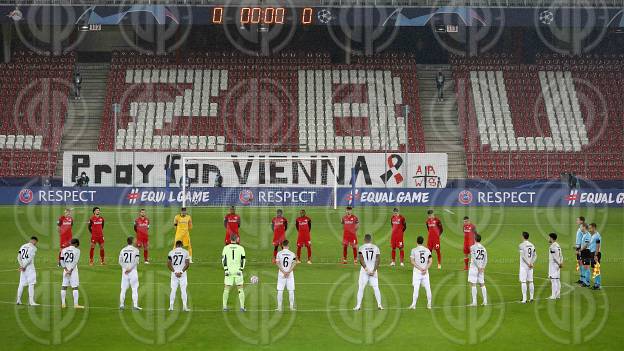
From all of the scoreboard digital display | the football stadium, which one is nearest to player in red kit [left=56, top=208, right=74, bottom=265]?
the football stadium

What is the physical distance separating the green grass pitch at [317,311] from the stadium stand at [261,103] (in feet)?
67.3

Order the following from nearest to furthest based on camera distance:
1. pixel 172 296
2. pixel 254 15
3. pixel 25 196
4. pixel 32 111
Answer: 1. pixel 172 296
2. pixel 25 196
3. pixel 254 15
4. pixel 32 111

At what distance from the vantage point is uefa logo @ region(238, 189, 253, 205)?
1977 inches

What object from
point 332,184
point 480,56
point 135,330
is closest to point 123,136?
point 332,184

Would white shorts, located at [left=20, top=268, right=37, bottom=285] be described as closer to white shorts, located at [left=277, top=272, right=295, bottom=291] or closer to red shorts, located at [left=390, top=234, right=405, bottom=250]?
white shorts, located at [left=277, top=272, right=295, bottom=291]

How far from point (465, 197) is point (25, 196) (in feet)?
79.8

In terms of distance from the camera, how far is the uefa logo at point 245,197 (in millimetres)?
50219

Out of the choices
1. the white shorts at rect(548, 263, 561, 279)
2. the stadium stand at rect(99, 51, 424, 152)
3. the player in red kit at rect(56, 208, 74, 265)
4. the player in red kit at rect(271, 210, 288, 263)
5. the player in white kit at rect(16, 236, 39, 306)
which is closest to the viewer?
the player in white kit at rect(16, 236, 39, 306)

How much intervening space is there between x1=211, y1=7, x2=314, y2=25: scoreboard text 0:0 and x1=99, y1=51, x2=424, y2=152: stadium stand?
6228 mm

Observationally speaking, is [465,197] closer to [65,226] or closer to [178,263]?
[65,226]

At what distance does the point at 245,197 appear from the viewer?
50406mm

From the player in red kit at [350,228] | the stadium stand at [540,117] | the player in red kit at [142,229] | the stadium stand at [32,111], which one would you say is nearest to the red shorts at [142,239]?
the player in red kit at [142,229]

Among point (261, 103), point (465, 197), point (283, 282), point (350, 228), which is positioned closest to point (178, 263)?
point (283, 282)

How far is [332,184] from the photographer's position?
2074 inches
